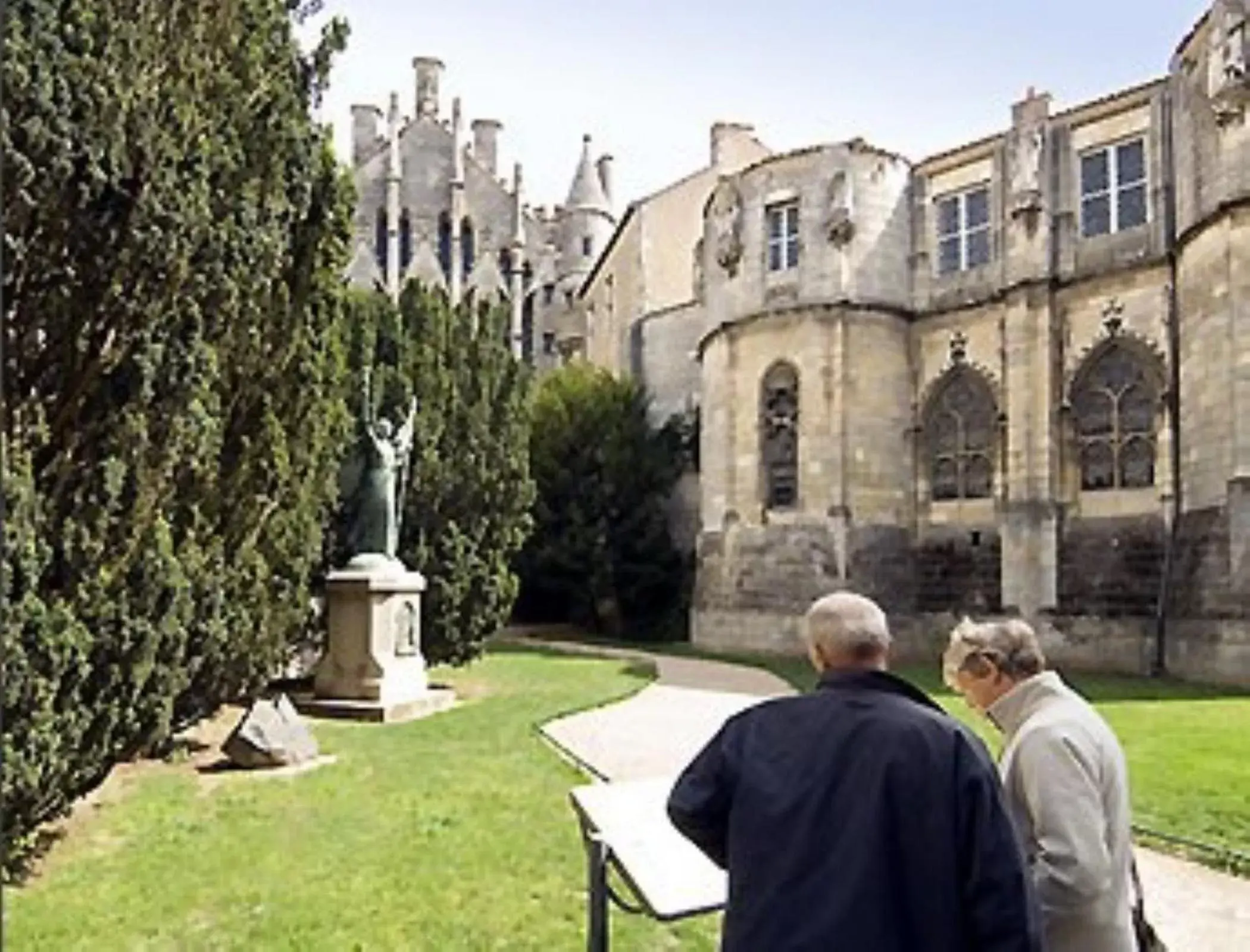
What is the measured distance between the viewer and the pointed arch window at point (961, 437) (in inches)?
866

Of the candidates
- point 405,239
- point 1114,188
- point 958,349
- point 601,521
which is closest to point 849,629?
point 1114,188

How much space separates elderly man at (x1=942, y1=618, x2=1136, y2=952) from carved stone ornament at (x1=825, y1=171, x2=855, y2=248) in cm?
2070

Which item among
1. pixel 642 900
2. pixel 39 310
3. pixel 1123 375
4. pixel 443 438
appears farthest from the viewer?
pixel 1123 375

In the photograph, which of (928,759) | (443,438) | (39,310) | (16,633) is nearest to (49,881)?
(16,633)

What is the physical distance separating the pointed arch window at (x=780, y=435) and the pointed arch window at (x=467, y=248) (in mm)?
25097

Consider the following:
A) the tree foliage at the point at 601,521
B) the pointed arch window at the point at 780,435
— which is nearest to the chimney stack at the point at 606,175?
the tree foliage at the point at 601,521

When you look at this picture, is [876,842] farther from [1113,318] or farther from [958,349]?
[958,349]

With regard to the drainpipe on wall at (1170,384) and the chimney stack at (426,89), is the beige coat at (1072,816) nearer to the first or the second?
the drainpipe on wall at (1170,384)

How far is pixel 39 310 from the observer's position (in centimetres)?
582

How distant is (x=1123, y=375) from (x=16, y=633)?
19191 millimetres

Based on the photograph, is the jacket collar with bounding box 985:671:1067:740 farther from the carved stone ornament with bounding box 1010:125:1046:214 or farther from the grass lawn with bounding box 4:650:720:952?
the carved stone ornament with bounding box 1010:125:1046:214

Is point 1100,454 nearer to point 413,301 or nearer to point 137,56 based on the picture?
point 413,301

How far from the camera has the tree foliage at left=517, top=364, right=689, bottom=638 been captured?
92.7 ft

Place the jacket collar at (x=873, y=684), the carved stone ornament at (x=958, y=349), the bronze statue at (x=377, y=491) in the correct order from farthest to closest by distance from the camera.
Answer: the carved stone ornament at (x=958, y=349) → the bronze statue at (x=377, y=491) → the jacket collar at (x=873, y=684)
